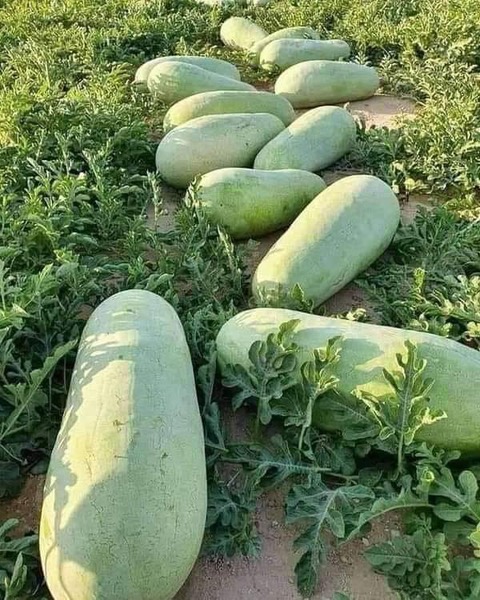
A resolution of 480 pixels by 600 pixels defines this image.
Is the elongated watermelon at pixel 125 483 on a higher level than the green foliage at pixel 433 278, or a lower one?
higher

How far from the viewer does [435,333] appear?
2395mm

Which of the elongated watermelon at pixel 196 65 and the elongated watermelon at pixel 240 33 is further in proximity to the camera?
the elongated watermelon at pixel 240 33

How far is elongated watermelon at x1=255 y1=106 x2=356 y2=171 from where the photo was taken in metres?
3.66

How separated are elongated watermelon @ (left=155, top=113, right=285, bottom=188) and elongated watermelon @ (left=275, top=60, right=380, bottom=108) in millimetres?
1120

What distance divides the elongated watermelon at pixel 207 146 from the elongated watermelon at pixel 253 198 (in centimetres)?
39

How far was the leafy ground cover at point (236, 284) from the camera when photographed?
1919mm

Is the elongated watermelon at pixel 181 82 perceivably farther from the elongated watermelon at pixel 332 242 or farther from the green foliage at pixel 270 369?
the green foliage at pixel 270 369

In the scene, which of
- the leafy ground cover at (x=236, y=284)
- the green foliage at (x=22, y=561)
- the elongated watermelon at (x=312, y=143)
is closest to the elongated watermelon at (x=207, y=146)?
the elongated watermelon at (x=312, y=143)

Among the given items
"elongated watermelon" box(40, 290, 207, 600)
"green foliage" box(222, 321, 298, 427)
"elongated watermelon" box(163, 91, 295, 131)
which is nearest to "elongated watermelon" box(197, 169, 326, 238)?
"elongated watermelon" box(163, 91, 295, 131)

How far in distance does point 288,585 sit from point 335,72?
12.9 feet

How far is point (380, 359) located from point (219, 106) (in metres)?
2.50

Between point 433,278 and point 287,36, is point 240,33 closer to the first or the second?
point 287,36

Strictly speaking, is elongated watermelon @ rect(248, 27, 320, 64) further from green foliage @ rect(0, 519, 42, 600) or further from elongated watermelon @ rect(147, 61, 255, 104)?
green foliage @ rect(0, 519, 42, 600)

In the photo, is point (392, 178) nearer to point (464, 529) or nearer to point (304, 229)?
point (304, 229)
